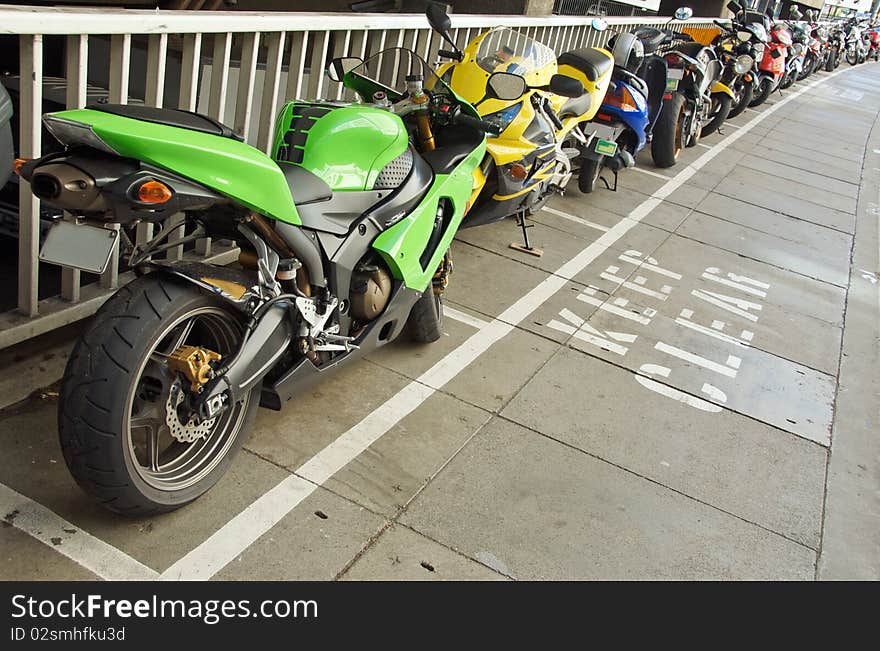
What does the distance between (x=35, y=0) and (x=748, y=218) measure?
7145mm

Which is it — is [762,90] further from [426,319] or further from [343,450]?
[343,450]

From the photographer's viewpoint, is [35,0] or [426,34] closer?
[426,34]

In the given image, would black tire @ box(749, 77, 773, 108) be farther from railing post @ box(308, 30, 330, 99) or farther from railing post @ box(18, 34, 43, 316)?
railing post @ box(18, 34, 43, 316)

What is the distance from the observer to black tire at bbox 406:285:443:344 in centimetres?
453

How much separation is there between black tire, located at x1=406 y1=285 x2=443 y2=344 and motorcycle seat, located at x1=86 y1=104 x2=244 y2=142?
178 cm

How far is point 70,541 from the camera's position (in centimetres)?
293

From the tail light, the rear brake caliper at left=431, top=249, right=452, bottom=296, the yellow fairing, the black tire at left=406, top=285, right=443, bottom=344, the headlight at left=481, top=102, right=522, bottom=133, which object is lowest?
the black tire at left=406, top=285, right=443, bottom=344

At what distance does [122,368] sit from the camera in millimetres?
2660

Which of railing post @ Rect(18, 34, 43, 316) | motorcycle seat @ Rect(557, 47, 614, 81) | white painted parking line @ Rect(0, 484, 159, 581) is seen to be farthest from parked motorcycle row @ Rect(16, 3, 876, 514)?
motorcycle seat @ Rect(557, 47, 614, 81)

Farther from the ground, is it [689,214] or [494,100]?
[494,100]

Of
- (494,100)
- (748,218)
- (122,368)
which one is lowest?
(748,218)

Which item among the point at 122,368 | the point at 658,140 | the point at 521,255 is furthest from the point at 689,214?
the point at 122,368
